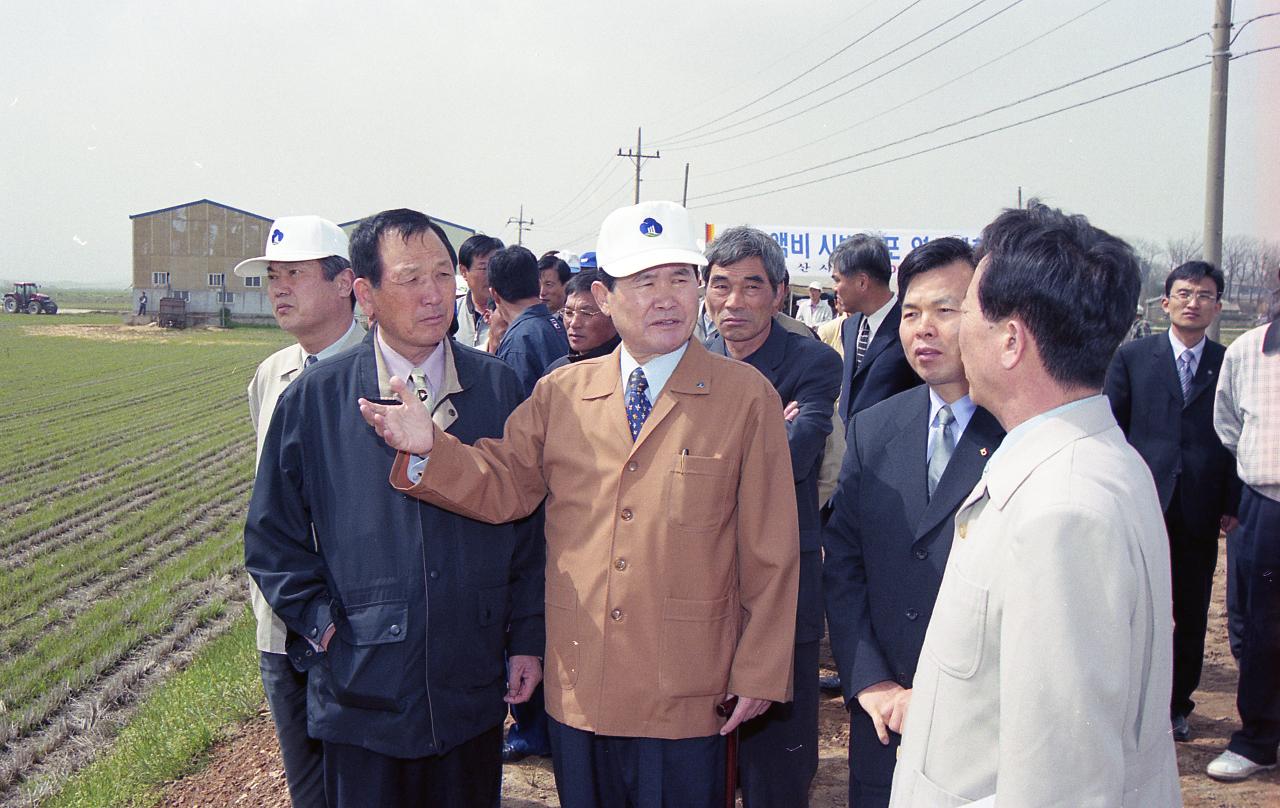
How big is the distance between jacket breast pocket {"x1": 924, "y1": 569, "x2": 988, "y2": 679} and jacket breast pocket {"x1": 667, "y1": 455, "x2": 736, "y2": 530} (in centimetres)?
83

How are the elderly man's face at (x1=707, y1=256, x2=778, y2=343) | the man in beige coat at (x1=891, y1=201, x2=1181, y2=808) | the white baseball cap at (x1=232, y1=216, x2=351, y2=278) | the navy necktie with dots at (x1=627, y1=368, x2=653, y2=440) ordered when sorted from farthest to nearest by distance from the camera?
the white baseball cap at (x1=232, y1=216, x2=351, y2=278) → the elderly man's face at (x1=707, y1=256, x2=778, y2=343) → the navy necktie with dots at (x1=627, y1=368, x2=653, y2=440) → the man in beige coat at (x1=891, y1=201, x2=1181, y2=808)

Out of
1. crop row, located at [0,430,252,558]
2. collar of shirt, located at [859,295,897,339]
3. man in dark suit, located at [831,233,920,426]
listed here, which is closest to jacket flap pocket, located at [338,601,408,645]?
man in dark suit, located at [831,233,920,426]

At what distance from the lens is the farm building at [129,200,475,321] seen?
59.8m

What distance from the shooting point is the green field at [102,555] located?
542 cm

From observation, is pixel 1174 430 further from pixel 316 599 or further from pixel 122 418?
pixel 122 418

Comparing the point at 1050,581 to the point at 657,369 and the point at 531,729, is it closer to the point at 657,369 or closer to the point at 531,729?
the point at 657,369

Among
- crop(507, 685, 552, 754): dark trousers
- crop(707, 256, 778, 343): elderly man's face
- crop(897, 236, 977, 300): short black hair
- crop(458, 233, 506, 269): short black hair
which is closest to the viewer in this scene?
crop(897, 236, 977, 300): short black hair

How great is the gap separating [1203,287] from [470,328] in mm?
5574

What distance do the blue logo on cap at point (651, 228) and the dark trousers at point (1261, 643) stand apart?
3.16 m

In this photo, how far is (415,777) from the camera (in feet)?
8.61

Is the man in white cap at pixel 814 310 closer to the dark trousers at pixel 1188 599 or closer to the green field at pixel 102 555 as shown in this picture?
the green field at pixel 102 555

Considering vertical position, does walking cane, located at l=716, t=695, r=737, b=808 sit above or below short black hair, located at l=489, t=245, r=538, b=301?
below

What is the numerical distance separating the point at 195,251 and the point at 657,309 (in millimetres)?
64660

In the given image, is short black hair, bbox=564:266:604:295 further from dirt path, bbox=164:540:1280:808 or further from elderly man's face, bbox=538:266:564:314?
elderly man's face, bbox=538:266:564:314
